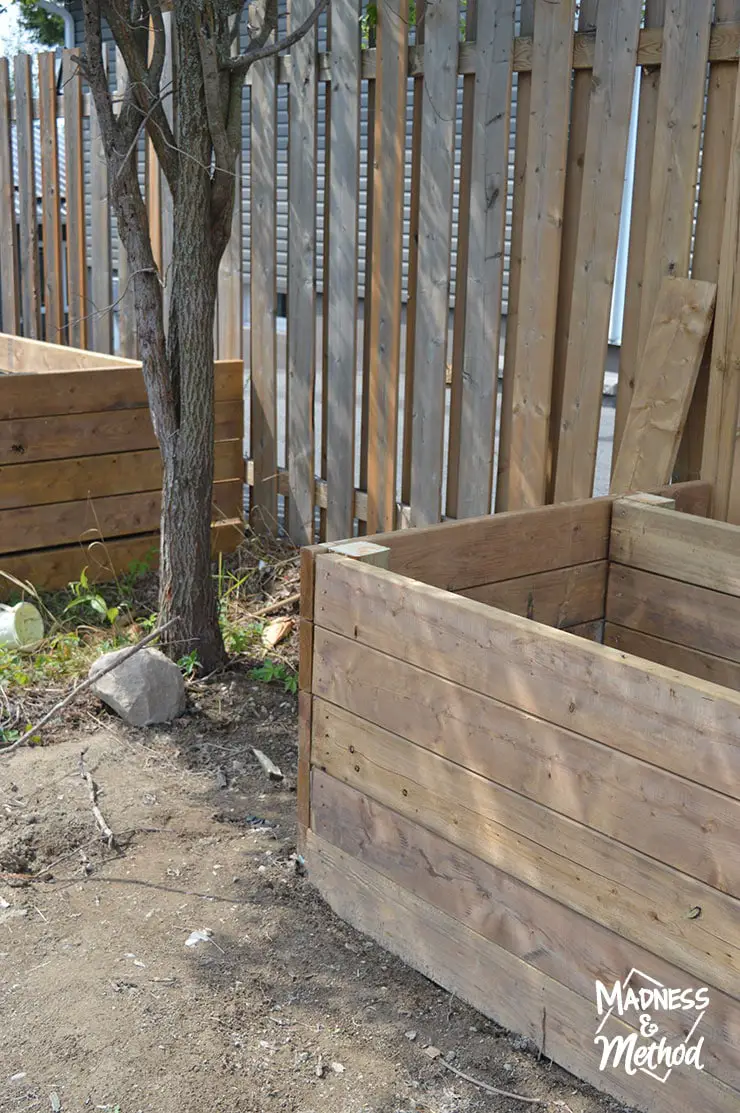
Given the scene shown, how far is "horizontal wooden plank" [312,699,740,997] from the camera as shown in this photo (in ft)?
7.43

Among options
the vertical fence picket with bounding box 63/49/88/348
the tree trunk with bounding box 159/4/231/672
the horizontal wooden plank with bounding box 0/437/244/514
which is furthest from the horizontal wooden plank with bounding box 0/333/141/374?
the tree trunk with bounding box 159/4/231/672

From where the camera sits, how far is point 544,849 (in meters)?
2.58

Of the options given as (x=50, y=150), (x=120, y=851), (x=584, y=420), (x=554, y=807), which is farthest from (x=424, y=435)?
(x=50, y=150)

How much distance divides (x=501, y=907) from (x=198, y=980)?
2.71ft

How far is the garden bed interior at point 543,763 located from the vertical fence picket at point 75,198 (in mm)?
4731

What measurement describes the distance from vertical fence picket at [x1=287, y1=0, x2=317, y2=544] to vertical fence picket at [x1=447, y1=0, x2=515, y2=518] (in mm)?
1145

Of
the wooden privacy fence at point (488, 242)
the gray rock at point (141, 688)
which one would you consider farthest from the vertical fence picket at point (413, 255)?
the gray rock at point (141, 688)

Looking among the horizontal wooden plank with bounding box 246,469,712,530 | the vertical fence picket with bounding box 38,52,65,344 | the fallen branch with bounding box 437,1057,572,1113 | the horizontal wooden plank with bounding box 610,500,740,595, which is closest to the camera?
the fallen branch with bounding box 437,1057,572,1113

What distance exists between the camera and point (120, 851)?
3.64 metres

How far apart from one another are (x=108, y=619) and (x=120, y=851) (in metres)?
1.99

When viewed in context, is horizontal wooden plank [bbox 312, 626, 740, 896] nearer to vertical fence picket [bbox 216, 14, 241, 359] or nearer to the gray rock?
the gray rock

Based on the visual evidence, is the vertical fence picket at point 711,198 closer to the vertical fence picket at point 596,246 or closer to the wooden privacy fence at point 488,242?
the wooden privacy fence at point 488,242

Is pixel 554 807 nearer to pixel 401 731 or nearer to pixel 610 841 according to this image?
pixel 610 841

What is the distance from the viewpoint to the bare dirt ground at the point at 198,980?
2584 millimetres
